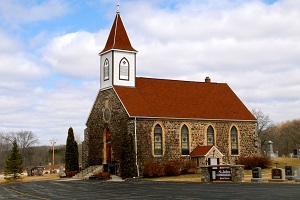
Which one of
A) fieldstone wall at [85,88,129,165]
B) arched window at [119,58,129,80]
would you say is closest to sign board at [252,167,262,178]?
fieldstone wall at [85,88,129,165]

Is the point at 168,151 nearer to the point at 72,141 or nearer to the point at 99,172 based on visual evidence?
the point at 99,172

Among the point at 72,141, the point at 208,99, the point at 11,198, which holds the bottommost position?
the point at 11,198

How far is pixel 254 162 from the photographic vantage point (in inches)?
1954

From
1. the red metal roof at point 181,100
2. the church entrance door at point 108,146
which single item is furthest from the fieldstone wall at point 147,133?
the red metal roof at point 181,100

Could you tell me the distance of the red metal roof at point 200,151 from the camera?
46438mm

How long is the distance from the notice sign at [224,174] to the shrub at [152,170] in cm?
936

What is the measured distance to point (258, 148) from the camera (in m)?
52.7

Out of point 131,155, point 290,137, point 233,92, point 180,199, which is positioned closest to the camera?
point 180,199

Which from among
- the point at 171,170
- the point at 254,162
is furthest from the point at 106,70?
the point at 254,162

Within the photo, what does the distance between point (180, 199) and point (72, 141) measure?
31.7 meters

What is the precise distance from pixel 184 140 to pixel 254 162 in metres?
8.58

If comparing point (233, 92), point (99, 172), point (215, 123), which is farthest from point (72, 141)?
point (233, 92)

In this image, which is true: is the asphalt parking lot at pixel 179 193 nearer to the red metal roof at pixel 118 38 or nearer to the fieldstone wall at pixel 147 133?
the fieldstone wall at pixel 147 133

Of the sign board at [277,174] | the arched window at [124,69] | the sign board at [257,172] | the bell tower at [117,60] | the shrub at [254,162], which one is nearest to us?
the sign board at [277,174]
